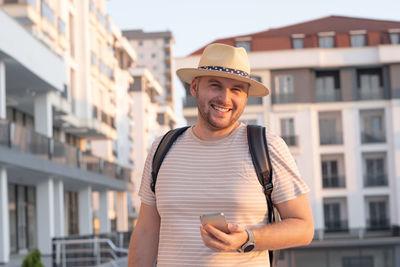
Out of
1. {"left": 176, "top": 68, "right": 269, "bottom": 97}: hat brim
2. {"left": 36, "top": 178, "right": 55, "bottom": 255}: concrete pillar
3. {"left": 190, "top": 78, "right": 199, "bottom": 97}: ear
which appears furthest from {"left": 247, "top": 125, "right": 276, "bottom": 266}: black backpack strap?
{"left": 36, "top": 178, "right": 55, "bottom": 255}: concrete pillar

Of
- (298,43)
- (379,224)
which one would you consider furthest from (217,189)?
(298,43)

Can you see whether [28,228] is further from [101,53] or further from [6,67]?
[101,53]

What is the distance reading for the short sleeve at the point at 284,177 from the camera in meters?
3.34

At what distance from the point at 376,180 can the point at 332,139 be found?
13.6 ft

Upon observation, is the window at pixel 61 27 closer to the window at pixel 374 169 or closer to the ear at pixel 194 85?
the window at pixel 374 169

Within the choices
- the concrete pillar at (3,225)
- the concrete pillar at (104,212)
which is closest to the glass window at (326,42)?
the concrete pillar at (104,212)

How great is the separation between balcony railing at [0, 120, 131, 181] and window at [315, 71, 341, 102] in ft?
59.1

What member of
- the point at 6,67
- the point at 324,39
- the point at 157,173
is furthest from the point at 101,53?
the point at 157,173

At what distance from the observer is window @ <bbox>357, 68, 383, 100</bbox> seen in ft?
181

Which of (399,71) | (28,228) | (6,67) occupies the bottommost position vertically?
(28,228)

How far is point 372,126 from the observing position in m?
54.9

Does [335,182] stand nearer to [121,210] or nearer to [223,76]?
[121,210]

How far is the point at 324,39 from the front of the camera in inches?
2248

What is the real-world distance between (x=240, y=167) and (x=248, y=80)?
41 centimetres
